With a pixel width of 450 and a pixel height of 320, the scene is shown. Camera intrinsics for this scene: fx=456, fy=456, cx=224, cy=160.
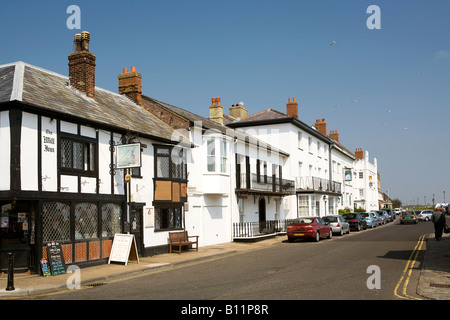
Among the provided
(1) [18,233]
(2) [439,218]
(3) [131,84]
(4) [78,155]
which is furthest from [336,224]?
(1) [18,233]

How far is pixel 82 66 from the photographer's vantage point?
63.1 ft

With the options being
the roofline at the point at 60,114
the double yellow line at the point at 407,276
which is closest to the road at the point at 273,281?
the double yellow line at the point at 407,276

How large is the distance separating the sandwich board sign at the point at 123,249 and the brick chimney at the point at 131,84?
978 centimetres

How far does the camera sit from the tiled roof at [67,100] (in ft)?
48.3

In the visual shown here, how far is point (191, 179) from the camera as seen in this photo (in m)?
22.9

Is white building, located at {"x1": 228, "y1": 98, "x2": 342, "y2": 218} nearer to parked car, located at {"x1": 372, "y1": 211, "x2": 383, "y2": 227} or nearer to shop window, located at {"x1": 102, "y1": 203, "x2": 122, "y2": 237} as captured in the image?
parked car, located at {"x1": 372, "y1": 211, "x2": 383, "y2": 227}

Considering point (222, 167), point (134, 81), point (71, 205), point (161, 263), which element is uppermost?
point (134, 81)

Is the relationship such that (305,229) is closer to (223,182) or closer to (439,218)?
(223,182)

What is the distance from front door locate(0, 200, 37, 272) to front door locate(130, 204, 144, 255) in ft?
15.2

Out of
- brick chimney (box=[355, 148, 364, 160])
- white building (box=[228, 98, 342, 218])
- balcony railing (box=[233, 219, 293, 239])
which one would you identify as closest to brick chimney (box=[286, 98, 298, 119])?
white building (box=[228, 98, 342, 218])

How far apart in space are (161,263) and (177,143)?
6539 millimetres
